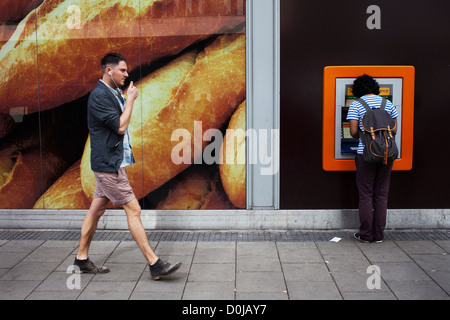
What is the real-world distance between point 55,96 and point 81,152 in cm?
73

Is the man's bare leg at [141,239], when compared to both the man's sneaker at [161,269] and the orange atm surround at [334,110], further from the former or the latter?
the orange atm surround at [334,110]

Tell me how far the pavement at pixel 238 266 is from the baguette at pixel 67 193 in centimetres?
35

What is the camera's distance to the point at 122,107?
14.2ft

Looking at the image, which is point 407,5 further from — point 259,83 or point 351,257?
point 351,257

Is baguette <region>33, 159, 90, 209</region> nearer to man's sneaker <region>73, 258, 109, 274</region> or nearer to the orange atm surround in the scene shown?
man's sneaker <region>73, 258, 109, 274</region>

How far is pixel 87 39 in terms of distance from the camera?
577 cm

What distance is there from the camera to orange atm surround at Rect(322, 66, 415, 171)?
220 inches

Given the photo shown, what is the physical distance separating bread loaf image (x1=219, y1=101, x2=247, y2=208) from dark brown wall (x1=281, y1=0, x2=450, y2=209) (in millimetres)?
469

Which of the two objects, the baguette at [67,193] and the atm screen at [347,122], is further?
the baguette at [67,193]

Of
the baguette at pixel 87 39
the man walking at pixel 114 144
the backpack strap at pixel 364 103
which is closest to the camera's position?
the man walking at pixel 114 144

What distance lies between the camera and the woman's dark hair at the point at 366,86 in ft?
17.1

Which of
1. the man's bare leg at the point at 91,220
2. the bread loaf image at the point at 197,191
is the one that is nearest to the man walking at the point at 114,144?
the man's bare leg at the point at 91,220

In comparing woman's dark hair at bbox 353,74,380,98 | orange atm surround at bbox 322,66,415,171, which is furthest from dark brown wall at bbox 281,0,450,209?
woman's dark hair at bbox 353,74,380,98

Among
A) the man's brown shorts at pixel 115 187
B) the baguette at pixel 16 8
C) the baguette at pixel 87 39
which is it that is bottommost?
the man's brown shorts at pixel 115 187
